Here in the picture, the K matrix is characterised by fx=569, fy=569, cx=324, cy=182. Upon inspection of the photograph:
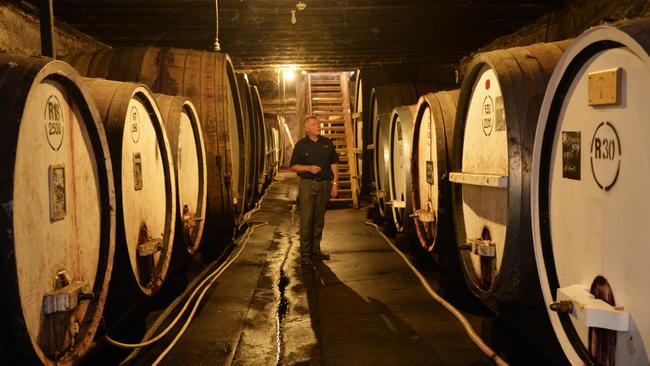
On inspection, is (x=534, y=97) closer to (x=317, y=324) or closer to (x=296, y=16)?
(x=317, y=324)

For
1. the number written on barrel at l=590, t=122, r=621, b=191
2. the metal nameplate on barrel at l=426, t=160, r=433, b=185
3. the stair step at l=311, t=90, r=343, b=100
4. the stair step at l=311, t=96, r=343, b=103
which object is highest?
the stair step at l=311, t=90, r=343, b=100

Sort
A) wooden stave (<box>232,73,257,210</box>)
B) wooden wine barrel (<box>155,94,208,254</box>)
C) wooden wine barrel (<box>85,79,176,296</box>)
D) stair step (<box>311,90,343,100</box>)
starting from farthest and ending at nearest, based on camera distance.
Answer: stair step (<box>311,90,343,100</box>) → wooden stave (<box>232,73,257,210</box>) → wooden wine barrel (<box>155,94,208,254</box>) → wooden wine barrel (<box>85,79,176,296</box>)

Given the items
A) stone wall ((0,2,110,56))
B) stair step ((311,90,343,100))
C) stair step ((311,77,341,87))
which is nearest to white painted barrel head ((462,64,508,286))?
stone wall ((0,2,110,56))

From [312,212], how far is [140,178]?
A: 10.8 feet

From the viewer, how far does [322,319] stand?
4.27m

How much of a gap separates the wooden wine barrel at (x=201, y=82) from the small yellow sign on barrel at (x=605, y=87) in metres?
3.91

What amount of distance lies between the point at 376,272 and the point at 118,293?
302cm

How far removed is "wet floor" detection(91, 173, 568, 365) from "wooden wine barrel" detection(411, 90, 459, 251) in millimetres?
560

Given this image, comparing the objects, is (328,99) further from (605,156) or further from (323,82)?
(605,156)

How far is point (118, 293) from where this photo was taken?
3.30 m

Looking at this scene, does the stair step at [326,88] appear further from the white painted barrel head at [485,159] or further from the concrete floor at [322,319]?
the white painted barrel head at [485,159]

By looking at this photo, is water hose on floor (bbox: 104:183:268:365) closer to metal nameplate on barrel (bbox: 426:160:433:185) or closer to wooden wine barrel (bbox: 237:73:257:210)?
wooden wine barrel (bbox: 237:73:257:210)

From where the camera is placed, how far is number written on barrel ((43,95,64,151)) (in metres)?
2.27

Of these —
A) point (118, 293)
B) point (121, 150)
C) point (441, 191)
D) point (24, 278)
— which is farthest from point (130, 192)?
point (441, 191)
